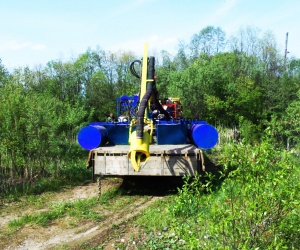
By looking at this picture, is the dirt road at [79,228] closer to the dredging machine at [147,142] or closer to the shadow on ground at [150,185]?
the shadow on ground at [150,185]

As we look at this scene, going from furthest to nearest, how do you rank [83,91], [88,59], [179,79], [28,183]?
[88,59] < [83,91] < [179,79] < [28,183]

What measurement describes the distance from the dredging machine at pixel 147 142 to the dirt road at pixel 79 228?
30.5 inches

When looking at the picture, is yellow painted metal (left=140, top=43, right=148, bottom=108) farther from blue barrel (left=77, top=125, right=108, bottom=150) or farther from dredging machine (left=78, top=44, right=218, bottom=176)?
blue barrel (left=77, top=125, right=108, bottom=150)

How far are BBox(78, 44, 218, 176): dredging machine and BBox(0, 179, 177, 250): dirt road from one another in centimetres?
78

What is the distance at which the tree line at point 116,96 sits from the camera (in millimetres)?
8734

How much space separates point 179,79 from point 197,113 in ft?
6.98

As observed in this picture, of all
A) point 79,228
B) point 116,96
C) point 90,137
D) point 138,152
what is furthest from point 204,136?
point 116,96

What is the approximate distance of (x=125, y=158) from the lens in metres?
7.33

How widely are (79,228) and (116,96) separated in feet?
59.5

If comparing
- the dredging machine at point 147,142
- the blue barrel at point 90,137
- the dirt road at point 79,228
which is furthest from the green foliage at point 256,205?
the blue barrel at point 90,137

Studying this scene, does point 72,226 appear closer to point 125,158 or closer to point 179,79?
point 125,158

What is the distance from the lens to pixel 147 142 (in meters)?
6.32

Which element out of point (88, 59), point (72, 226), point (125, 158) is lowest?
point (72, 226)

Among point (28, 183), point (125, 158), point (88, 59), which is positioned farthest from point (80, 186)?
point (88, 59)
